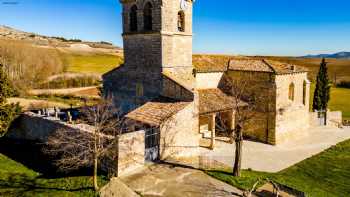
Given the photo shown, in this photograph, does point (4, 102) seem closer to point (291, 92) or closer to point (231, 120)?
point (231, 120)

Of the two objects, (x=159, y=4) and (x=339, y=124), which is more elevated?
(x=159, y=4)

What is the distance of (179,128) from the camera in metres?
21.5

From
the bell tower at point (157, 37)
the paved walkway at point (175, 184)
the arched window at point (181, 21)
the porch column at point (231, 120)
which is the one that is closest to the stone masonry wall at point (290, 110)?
the porch column at point (231, 120)

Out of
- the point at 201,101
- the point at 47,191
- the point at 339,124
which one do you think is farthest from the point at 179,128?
the point at 339,124

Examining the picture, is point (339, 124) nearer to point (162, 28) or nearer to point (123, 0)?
point (162, 28)

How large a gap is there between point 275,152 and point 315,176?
14.1 ft

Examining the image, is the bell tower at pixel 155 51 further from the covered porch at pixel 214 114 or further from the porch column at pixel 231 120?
the porch column at pixel 231 120

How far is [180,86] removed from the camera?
73.6 ft

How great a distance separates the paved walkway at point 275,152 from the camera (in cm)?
2245

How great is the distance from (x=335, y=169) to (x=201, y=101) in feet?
35.5

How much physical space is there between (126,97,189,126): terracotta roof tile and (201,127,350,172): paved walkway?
14.4ft

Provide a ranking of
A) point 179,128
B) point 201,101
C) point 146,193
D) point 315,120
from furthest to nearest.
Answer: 1. point 315,120
2. point 201,101
3. point 179,128
4. point 146,193

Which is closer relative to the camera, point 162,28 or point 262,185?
point 262,185

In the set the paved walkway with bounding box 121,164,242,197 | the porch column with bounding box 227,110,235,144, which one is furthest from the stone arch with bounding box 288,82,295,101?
the paved walkway with bounding box 121,164,242,197
